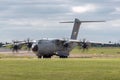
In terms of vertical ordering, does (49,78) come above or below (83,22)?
below

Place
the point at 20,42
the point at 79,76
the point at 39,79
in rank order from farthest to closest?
the point at 20,42 → the point at 79,76 → the point at 39,79

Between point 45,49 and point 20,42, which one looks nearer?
point 45,49

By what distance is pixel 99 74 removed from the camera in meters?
33.0

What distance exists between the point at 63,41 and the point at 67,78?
58618mm

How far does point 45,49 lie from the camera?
276 ft

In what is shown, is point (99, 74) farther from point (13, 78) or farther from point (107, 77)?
point (13, 78)

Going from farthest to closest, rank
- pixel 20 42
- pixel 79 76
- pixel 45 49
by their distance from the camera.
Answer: pixel 20 42 < pixel 45 49 < pixel 79 76

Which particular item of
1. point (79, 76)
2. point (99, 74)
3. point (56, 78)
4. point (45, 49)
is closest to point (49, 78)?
point (56, 78)

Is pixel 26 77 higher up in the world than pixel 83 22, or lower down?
lower down

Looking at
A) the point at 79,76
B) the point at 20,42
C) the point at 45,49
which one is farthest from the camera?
the point at 20,42

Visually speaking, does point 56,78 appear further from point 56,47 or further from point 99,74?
point 56,47

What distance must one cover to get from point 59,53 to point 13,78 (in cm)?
5757

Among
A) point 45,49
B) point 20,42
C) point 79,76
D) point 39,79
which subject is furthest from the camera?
point 20,42

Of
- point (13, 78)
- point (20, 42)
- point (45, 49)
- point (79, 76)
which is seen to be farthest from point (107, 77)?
point (20, 42)
